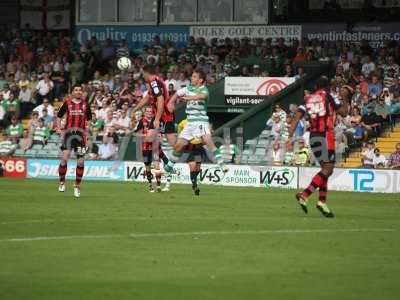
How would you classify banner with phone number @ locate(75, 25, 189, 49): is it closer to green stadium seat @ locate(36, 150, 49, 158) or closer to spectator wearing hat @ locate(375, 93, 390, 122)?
green stadium seat @ locate(36, 150, 49, 158)

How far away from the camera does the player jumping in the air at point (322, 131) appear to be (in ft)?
55.1

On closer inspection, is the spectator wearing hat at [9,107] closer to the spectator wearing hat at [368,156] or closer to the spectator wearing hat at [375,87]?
the spectator wearing hat at [375,87]

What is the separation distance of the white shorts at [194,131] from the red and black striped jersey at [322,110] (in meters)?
4.92

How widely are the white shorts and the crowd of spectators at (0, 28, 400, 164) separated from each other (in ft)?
24.6

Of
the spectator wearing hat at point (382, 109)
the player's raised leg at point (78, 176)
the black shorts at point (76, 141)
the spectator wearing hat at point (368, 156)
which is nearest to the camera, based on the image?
the player's raised leg at point (78, 176)

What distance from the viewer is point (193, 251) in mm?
12203

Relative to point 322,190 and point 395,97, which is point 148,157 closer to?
point 322,190

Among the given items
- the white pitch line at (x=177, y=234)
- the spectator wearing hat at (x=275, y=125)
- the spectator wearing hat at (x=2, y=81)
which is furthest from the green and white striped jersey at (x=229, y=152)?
the white pitch line at (x=177, y=234)

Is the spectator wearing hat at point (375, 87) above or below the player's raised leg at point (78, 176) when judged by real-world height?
above

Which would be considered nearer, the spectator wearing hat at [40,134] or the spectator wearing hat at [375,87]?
the spectator wearing hat at [375,87]

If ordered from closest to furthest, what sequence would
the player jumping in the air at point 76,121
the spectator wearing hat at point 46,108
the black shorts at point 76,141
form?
the black shorts at point 76,141, the player jumping in the air at point 76,121, the spectator wearing hat at point 46,108

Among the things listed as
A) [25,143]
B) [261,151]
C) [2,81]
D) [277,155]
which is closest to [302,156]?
[277,155]

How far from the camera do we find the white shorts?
2169 centimetres

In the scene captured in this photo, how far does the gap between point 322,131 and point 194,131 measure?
513 cm
